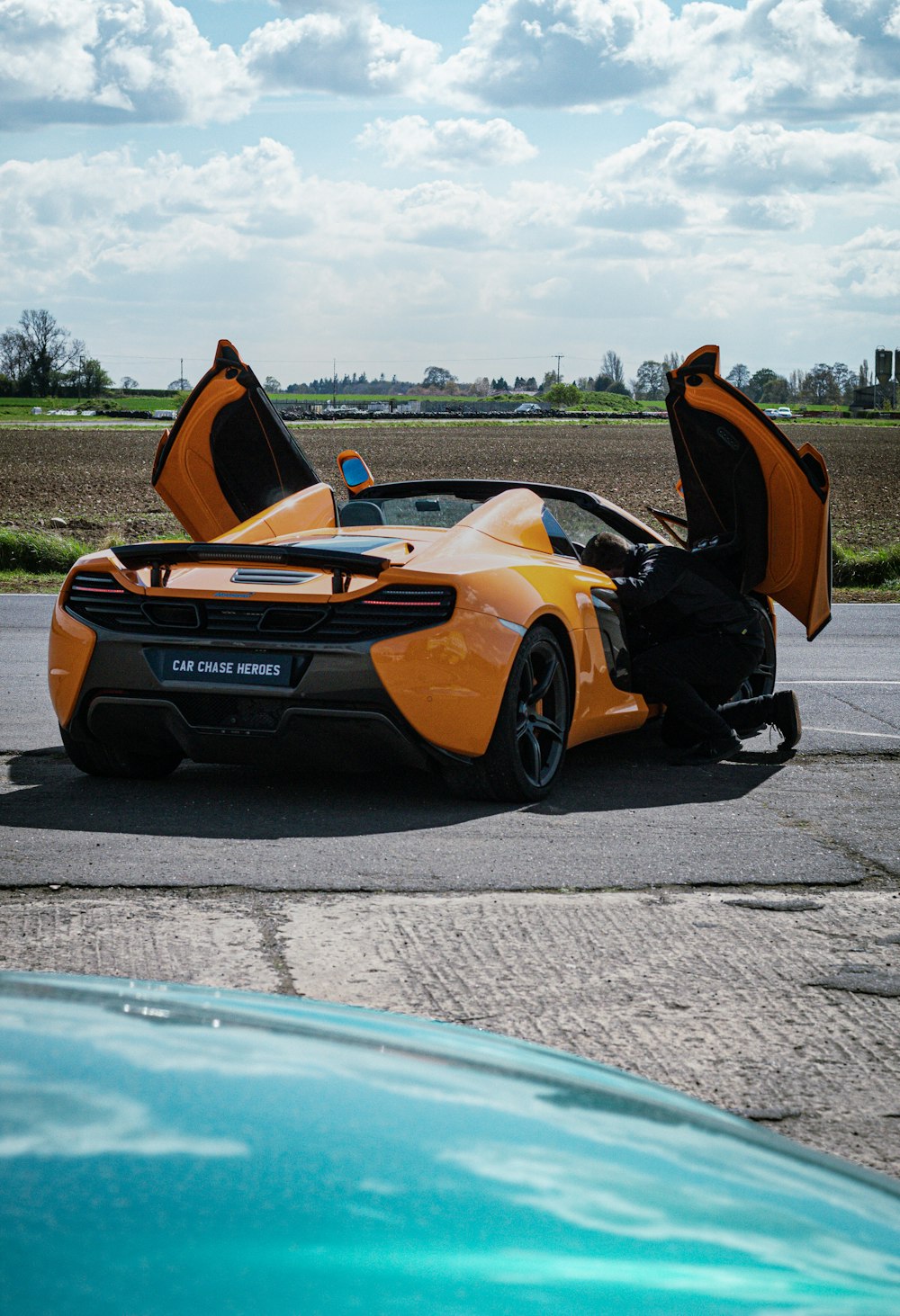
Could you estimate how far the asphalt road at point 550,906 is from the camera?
3.47 meters

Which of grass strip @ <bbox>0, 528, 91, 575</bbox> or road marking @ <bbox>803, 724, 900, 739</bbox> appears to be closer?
road marking @ <bbox>803, 724, 900, 739</bbox>

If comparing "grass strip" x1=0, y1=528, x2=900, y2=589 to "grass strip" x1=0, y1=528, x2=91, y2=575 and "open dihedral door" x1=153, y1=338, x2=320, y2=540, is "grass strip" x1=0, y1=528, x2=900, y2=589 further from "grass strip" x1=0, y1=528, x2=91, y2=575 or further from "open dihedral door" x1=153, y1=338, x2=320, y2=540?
"open dihedral door" x1=153, y1=338, x2=320, y2=540

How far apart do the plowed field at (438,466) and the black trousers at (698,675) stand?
1222 cm

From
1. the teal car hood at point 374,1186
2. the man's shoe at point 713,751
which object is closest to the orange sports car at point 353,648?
the man's shoe at point 713,751

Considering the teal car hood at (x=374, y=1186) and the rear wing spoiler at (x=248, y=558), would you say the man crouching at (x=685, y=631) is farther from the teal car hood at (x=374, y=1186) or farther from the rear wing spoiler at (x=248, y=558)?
the teal car hood at (x=374, y=1186)

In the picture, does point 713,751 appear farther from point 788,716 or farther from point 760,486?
point 760,486

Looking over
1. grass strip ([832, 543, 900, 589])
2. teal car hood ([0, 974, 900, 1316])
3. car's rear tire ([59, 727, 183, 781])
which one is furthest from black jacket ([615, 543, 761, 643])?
grass strip ([832, 543, 900, 589])

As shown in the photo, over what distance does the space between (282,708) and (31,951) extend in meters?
1.84

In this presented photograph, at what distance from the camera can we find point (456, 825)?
5637 mm

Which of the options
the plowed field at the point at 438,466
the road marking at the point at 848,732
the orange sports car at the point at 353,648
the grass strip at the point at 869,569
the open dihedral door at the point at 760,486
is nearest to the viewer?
the orange sports car at the point at 353,648

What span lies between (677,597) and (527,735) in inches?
52.0

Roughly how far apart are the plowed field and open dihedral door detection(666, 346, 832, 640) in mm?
11906

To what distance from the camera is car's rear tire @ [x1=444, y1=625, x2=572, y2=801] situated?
19.0 ft

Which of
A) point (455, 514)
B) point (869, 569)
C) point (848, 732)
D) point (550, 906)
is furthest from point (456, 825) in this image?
point (869, 569)
